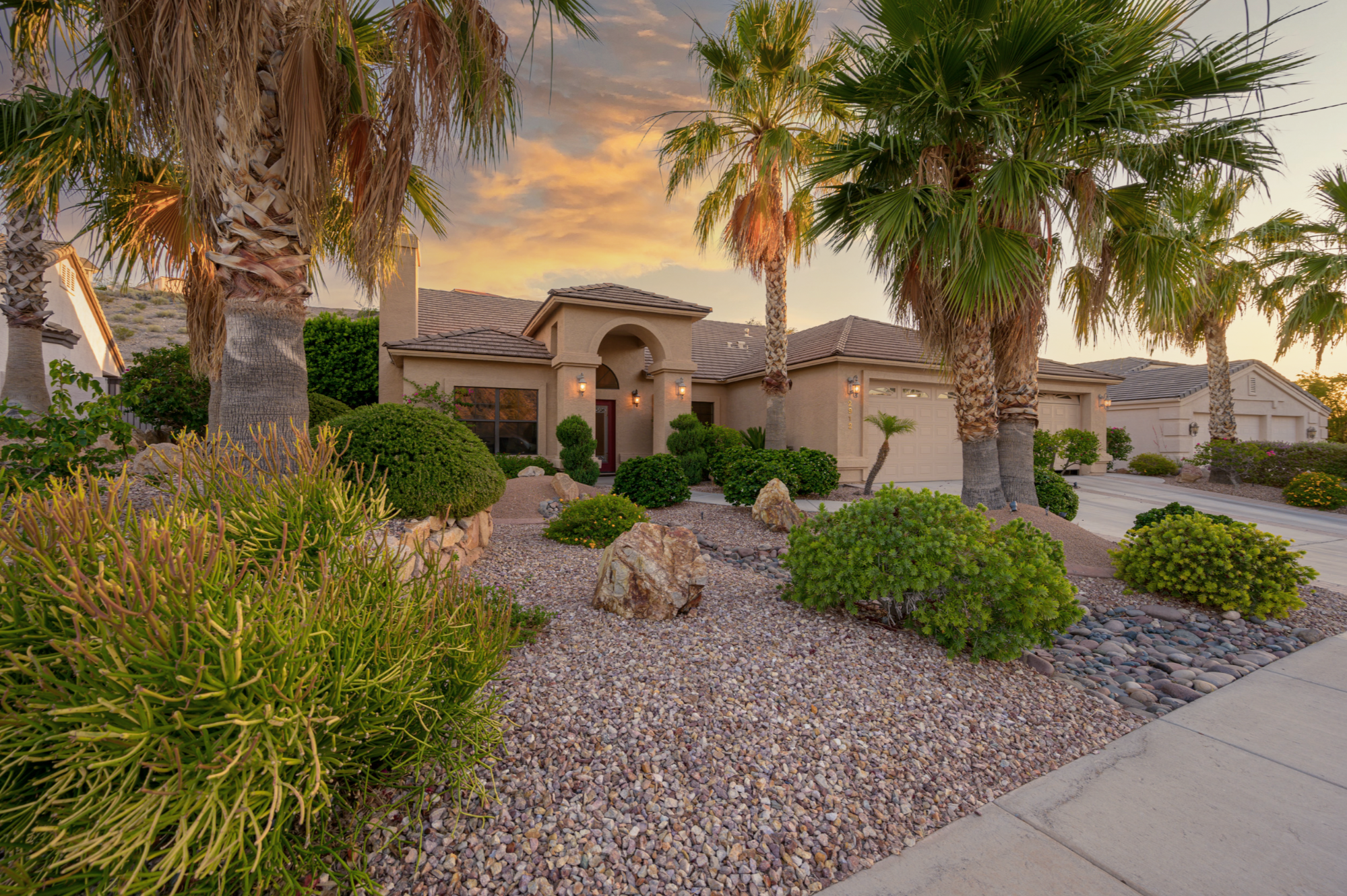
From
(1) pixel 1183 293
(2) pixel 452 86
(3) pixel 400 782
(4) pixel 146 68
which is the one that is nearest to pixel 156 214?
(4) pixel 146 68

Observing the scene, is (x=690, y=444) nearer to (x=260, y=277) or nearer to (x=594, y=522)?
(x=594, y=522)

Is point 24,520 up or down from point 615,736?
up

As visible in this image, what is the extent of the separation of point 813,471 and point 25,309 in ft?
39.0

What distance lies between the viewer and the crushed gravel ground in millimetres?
1833

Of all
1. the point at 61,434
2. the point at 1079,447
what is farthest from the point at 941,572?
the point at 1079,447

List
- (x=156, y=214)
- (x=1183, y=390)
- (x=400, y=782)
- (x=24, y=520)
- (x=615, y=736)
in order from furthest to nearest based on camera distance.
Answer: (x=1183, y=390) < (x=156, y=214) < (x=615, y=736) < (x=400, y=782) < (x=24, y=520)

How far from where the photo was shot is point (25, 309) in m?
7.16

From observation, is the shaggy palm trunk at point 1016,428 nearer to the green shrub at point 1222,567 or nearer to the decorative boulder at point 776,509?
the green shrub at point 1222,567

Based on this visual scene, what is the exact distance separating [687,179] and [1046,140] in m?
6.86

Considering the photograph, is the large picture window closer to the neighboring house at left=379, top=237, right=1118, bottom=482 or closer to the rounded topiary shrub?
the neighboring house at left=379, top=237, right=1118, bottom=482

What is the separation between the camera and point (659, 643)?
133 inches

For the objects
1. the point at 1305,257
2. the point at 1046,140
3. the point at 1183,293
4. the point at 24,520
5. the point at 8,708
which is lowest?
the point at 8,708

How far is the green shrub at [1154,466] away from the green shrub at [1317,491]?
14.5 ft

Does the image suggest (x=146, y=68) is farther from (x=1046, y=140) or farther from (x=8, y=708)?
(x=1046, y=140)
